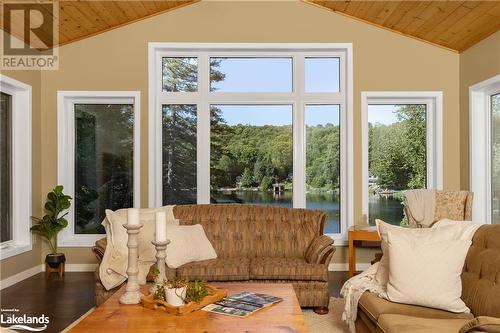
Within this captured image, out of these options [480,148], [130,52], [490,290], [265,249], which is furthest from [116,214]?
[480,148]

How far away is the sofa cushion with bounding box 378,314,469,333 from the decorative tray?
3.07 ft

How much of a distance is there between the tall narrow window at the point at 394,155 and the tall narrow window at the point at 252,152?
1.11 meters

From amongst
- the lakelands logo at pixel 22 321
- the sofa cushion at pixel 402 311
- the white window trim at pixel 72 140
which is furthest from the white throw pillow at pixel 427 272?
the white window trim at pixel 72 140

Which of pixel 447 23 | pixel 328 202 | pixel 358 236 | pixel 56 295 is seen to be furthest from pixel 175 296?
pixel 447 23

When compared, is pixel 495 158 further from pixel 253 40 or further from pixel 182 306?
pixel 182 306

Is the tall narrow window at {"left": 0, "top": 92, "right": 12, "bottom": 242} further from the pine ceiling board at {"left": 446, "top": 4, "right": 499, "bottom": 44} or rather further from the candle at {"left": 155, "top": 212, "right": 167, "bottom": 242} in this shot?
the pine ceiling board at {"left": 446, "top": 4, "right": 499, "bottom": 44}

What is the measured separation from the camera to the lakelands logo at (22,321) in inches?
132

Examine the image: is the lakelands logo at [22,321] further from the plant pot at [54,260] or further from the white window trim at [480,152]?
the white window trim at [480,152]

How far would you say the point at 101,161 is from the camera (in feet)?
18.2

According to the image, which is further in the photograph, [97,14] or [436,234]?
[97,14]

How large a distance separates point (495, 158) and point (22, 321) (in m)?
5.20

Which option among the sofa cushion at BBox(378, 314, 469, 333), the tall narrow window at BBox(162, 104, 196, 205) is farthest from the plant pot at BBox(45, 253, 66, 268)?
the sofa cushion at BBox(378, 314, 469, 333)

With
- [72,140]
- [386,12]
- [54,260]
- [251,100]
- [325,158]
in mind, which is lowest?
[54,260]

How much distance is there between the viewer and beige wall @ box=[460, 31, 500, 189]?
4554mm
